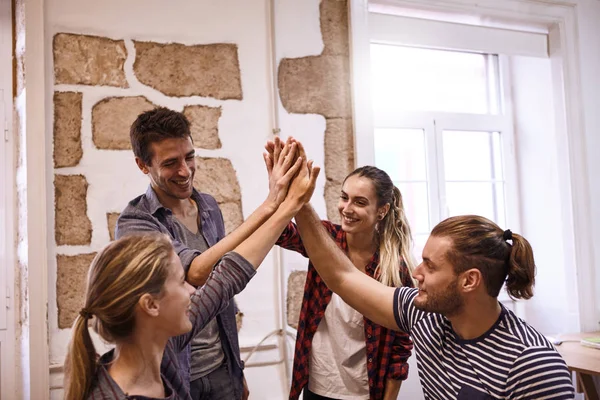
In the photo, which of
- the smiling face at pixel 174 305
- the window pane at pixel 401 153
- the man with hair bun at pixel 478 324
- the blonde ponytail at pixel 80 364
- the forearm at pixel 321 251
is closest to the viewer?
the blonde ponytail at pixel 80 364

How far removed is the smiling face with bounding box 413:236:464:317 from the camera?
1.54 m

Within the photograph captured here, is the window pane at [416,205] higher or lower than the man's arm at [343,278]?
higher

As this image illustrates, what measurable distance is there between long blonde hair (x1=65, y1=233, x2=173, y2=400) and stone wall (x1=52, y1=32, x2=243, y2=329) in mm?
1308

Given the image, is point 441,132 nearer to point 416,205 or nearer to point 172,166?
point 416,205

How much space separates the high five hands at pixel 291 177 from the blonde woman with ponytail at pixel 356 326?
36 cm

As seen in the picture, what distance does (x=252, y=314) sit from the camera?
8.83 ft

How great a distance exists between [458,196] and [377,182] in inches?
65.3

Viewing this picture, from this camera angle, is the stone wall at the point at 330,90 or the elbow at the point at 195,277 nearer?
the elbow at the point at 195,277

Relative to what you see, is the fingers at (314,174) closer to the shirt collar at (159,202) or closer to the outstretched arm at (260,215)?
the outstretched arm at (260,215)

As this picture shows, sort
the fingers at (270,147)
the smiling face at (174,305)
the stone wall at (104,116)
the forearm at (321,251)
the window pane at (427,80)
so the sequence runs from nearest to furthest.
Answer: the smiling face at (174,305)
the fingers at (270,147)
the forearm at (321,251)
the stone wall at (104,116)
the window pane at (427,80)

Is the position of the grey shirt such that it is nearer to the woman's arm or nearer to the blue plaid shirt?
the blue plaid shirt

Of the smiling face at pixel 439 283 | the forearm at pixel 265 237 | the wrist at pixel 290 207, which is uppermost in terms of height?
the wrist at pixel 290 207

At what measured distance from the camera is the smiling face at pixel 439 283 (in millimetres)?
1541

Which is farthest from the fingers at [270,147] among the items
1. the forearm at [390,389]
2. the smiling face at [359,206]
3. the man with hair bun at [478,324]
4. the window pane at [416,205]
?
the window pane at [416,205]
